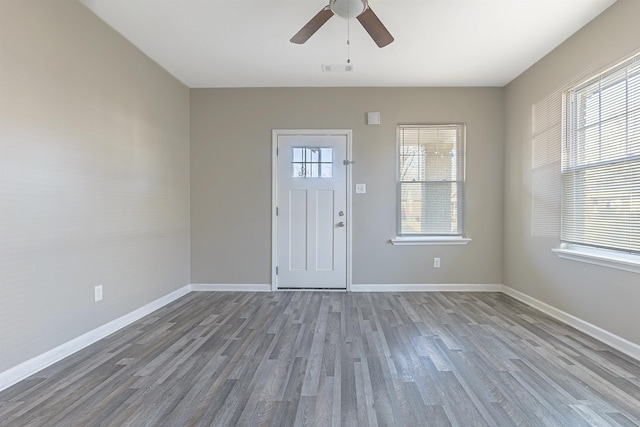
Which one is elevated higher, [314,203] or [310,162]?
[310,162]

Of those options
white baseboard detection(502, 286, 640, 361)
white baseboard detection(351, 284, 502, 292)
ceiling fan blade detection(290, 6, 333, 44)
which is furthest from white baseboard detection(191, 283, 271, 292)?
white baseboard detection(502, 286, 640, 361)

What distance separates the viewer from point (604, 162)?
256cm

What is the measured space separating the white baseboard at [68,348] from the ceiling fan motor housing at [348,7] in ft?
9.64

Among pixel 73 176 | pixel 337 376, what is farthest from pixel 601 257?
pixel 73 176

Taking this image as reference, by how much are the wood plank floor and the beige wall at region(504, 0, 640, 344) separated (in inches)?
10.6

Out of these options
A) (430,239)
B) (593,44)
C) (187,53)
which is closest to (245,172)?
(187,53)

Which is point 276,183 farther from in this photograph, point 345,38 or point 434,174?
point 434,174

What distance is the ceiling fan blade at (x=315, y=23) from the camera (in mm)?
2072

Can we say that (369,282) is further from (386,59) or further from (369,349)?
(386,59)

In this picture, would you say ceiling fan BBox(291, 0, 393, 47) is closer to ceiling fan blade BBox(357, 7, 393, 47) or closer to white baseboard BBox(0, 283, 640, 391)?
ceiling fan blade BBox(357, 7, 393, 47)

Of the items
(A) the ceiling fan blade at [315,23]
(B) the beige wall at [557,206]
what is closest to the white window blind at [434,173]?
(B) the beige wall at [557,206]

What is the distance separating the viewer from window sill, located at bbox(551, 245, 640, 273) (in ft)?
7.47

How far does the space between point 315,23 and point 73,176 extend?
6.70ft

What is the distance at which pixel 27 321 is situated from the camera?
1976 millimetres
